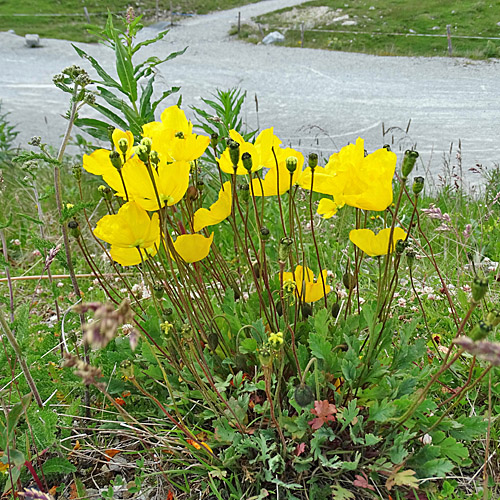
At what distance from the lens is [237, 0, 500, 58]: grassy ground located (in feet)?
21.1

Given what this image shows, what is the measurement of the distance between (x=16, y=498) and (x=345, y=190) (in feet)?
4.05

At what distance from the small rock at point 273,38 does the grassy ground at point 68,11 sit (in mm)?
6920

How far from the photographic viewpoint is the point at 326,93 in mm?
7891

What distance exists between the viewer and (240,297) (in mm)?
1860

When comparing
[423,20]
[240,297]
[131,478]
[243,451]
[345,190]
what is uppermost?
[423,20]

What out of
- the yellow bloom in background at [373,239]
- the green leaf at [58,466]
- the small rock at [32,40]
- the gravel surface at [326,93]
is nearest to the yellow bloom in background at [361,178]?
the yellow bloom in background at [373,239]

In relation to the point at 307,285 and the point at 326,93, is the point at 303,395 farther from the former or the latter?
the point at 326,93

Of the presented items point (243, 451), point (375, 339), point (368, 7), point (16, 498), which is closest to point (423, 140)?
point (375, 339)

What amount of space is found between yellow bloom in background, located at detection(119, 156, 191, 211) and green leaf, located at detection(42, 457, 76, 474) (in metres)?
0.80

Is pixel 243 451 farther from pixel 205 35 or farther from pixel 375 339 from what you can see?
pixel 205 35

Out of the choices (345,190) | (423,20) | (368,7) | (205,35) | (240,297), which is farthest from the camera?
(205,35)

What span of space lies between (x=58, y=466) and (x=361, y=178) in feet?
3.88

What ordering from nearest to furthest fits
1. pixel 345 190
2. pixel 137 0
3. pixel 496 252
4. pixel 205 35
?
1. pixel 345 190
2. pixel 496 252
3. pixel 205 35
4. pixel 137 0

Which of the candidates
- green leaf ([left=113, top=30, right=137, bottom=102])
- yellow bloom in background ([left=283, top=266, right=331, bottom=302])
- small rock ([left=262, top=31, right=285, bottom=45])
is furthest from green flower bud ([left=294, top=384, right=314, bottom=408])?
small rock ([left=262, top=31, right=285, bottom=45])
